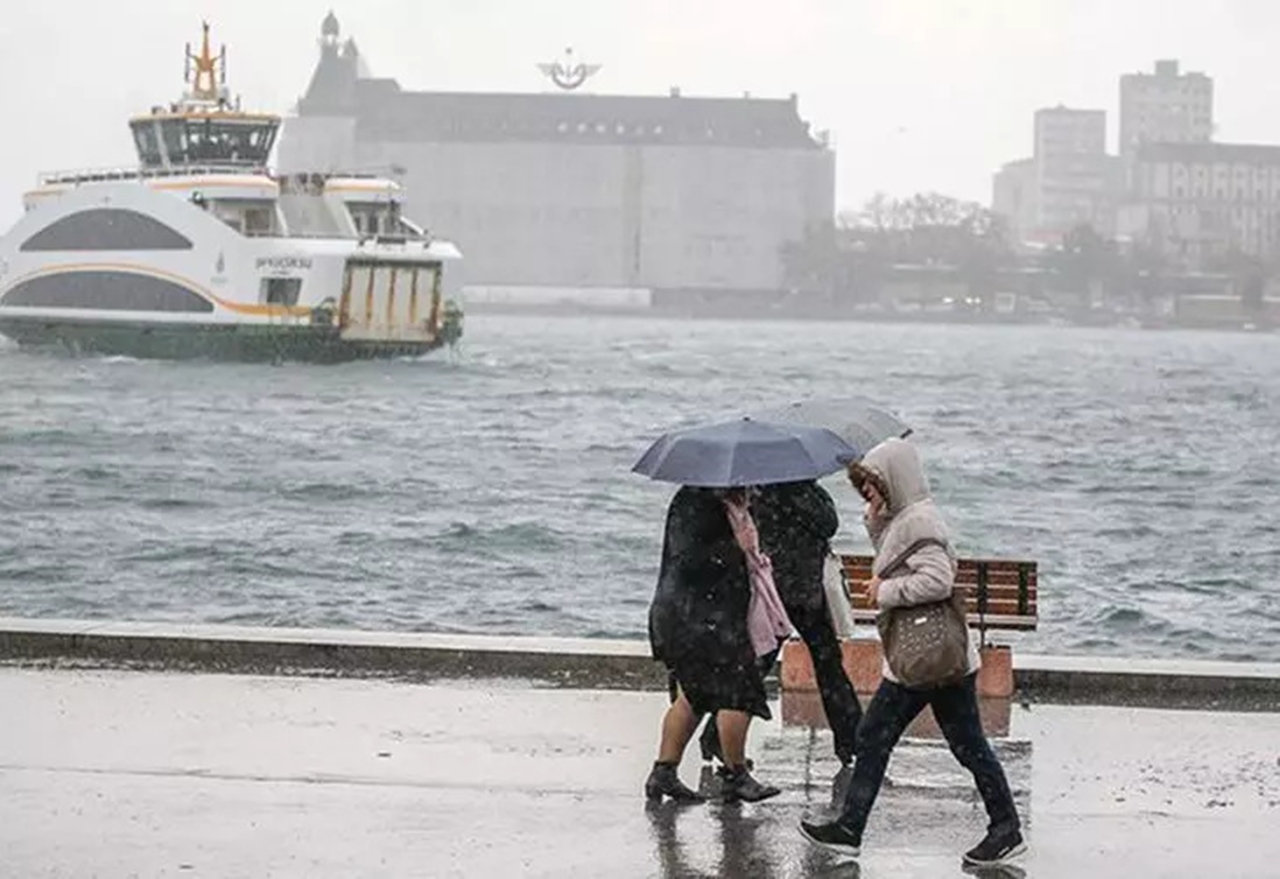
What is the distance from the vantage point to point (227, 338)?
64.9m

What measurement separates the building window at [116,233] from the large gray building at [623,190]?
82.6 metres

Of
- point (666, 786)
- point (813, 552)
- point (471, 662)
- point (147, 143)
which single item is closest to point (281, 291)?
point (147, 143)

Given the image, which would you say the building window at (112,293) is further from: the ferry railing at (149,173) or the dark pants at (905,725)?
the dark pants at (905,725)

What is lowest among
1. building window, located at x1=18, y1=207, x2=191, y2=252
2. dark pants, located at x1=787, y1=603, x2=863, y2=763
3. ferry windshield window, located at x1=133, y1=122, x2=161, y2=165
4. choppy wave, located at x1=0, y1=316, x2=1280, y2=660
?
choppy wave, located at x1=0, y1=316, x2=1280, y2=660

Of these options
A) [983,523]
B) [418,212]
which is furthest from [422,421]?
[418,212]

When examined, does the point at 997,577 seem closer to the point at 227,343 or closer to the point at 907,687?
the point at 907,687

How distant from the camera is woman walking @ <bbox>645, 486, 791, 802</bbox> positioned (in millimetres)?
7676

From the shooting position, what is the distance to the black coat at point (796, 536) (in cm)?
810

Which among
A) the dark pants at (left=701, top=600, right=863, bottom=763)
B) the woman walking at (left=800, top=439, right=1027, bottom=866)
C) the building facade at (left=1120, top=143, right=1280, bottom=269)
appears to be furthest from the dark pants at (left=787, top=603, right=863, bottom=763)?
the building facade at (left=1120, top=143, right=1280, bottom=269)

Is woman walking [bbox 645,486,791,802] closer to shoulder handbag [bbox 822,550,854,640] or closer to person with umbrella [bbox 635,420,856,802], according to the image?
person with umbrella [bbox 635,420,856,802]

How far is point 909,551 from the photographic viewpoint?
695 centimetres

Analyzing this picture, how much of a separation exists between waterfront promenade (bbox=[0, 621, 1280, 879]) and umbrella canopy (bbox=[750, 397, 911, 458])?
1.02 meters

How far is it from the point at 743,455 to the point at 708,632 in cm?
52

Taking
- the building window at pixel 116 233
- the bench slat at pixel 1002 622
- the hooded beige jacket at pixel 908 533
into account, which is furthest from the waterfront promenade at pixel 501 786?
the building window at pixel 116 233
